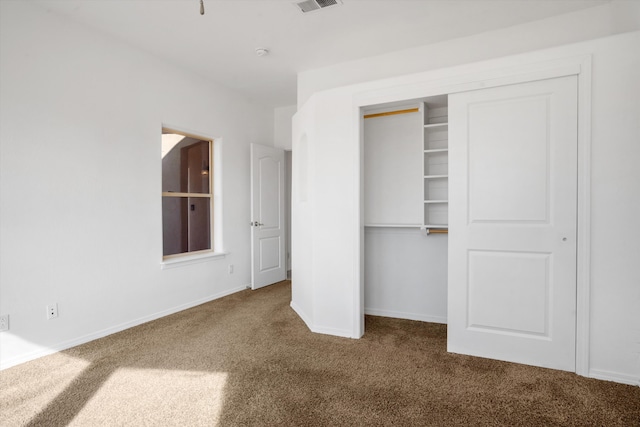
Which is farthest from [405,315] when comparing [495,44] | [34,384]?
[34,384]

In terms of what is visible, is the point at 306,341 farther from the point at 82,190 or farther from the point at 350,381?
the point at 82,190

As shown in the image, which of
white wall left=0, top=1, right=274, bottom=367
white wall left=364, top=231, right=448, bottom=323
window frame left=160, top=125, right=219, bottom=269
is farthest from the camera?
window frame left=160, top=125, right=219, bottom=269

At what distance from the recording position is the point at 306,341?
10.0 feet

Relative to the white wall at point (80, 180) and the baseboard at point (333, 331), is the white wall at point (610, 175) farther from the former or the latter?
the white wall at point (80, 180)

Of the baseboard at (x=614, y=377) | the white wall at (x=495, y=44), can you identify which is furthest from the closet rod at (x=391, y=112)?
the baseboard at (x=614, y=377)

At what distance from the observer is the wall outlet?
110 inches

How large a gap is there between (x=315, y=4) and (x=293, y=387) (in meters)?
2.88

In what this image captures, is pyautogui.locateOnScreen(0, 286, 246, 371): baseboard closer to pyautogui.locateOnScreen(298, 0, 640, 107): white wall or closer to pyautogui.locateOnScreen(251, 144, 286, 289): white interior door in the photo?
pyautogui.locateOnScreen(251, 144, 286, 289): white interior door

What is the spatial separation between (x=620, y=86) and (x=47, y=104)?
4.28m

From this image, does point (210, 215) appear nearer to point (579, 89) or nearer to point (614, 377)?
point (579, 89)

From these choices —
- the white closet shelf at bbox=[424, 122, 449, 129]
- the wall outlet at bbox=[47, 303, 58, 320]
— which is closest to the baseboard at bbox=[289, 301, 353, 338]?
the white closet shelf at bbox=[424, 122, 449, 129]

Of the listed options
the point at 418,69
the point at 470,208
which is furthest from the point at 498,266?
the point at 418,69

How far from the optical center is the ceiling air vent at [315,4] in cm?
270

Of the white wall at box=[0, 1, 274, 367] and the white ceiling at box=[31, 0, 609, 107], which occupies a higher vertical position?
the white ceiling at box=[31, 0, 609, 107]
